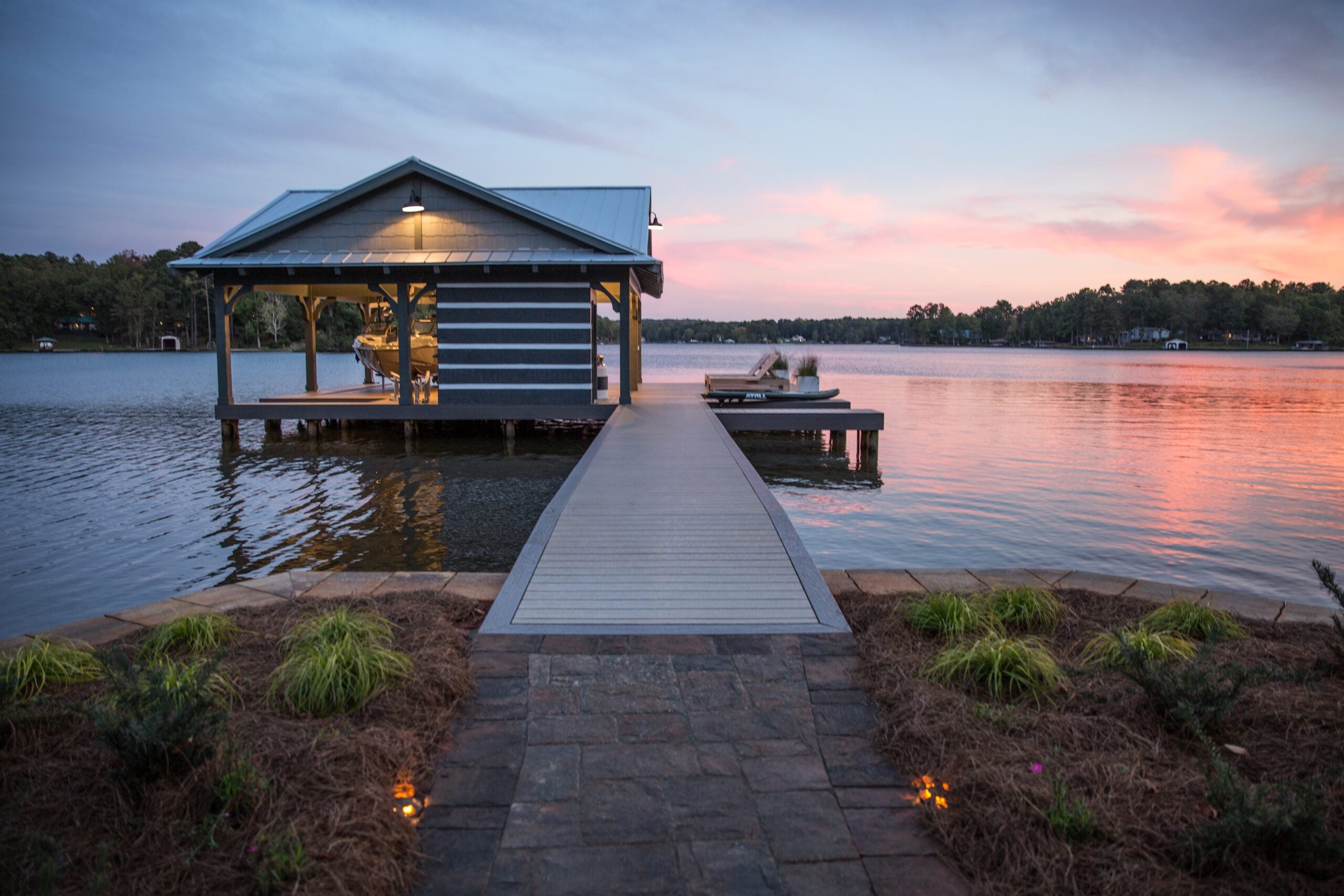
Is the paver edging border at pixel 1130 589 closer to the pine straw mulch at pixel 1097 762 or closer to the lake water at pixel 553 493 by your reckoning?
the pine straw mulch at pixel 1097 762

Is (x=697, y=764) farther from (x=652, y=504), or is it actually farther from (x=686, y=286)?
(x=686, y=286)

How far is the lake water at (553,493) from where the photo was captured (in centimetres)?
934

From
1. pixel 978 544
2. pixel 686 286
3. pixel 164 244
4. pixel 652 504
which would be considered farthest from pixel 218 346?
pixel 164 244

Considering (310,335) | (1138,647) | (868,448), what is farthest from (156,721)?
(310,335)

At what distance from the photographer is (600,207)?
64.1 feet

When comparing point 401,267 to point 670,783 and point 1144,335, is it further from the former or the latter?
point 1144,335

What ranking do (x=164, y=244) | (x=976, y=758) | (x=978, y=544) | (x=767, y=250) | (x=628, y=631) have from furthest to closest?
(x=164, y=244)
(x=767, y=250)
(x=978, y=544)
(x=628, y=631)
(x=976, y=758)

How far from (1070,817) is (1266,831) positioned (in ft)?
1.88

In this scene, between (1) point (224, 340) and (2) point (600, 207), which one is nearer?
(1) point (224, 340)

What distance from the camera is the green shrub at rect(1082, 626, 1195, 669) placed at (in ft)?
13.5

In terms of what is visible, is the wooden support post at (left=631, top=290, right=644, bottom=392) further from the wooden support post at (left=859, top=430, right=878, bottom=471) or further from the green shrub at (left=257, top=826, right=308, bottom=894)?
the green shrub at (left=257, top=826, right=308, bottom=894)

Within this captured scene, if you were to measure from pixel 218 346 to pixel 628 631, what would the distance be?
1629 cm

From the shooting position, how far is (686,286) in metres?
72.9

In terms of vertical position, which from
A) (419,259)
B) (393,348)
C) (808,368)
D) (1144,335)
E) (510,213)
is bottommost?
(808,368)
